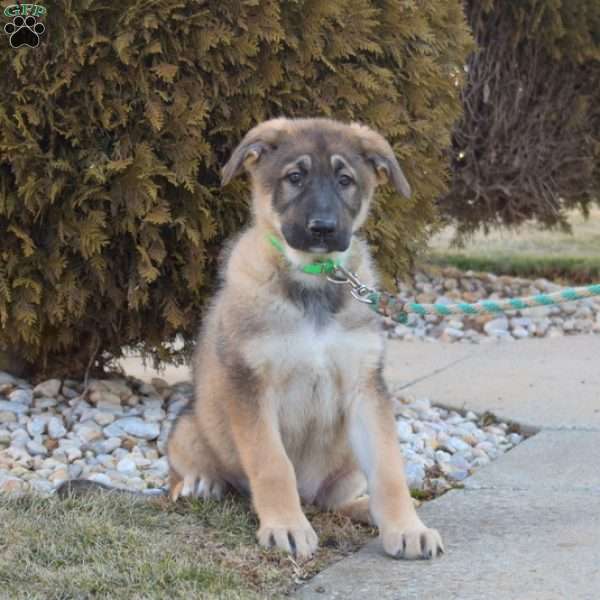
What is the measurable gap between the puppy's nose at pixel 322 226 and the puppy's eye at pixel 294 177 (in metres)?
0.26

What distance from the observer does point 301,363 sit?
13.2ft

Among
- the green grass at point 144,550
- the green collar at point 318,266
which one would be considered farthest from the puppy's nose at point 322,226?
the green grass at point 144,550

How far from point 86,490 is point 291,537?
952 millimetres

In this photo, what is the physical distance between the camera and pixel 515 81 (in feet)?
31.2

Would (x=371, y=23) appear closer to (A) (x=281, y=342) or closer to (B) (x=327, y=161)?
(B) (x=327, y=161)

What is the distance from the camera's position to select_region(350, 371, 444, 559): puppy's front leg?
3.88 m

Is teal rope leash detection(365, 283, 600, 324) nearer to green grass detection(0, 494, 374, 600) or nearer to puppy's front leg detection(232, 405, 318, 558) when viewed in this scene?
puppy's front leg detection(232, 405, 318, 558)

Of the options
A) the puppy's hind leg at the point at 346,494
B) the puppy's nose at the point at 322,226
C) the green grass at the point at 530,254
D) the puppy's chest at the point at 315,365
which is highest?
the puppy's nose at the point at 322,226

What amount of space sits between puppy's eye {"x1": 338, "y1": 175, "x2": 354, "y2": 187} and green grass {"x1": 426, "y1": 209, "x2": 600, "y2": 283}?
668 centimetres

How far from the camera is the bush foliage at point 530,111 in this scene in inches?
356

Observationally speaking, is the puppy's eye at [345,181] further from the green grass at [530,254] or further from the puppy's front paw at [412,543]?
the green grass at [530,254]

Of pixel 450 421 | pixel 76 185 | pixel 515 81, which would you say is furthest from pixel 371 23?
pixel 515 81

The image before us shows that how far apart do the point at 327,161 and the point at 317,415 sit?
0.96 metres

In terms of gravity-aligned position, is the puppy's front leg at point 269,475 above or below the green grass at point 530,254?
above
